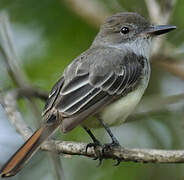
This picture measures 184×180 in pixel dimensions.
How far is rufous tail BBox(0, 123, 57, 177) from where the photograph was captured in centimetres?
397

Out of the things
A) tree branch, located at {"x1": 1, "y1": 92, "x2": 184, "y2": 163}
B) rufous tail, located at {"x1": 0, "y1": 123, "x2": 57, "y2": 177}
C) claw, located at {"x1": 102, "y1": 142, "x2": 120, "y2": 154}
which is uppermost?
rufous tail, located at {"x1": 0, "y1": 123, "x2": 57, "y2": 177}

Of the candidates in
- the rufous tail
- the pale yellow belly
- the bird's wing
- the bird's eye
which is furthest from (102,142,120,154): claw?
the bird's eye

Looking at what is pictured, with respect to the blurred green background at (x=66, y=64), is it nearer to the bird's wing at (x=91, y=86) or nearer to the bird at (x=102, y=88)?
the bird at (x=102, y=88)

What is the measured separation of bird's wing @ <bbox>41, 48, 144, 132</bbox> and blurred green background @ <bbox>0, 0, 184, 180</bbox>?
117 centimetres

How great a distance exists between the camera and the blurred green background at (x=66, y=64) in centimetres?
632

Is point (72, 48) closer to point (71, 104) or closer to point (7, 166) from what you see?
point (71, 104)

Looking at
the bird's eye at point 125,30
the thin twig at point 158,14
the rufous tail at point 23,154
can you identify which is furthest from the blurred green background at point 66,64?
the rufous tail at point 23,154

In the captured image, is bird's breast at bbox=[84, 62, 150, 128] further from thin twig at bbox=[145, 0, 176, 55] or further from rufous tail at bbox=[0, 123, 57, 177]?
thin twig at bbox=[145, 0, 176, 55]

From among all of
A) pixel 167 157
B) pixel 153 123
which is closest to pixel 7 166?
pixel 167 157

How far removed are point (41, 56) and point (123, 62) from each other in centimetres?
177

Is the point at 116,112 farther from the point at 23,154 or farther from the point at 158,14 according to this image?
the point at 158,14

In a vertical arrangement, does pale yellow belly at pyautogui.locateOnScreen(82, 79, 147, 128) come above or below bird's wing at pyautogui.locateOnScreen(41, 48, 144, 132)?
below

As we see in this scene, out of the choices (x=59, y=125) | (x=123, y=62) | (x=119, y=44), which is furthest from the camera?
(x=119, y=44)

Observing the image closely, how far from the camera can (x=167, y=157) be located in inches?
156
